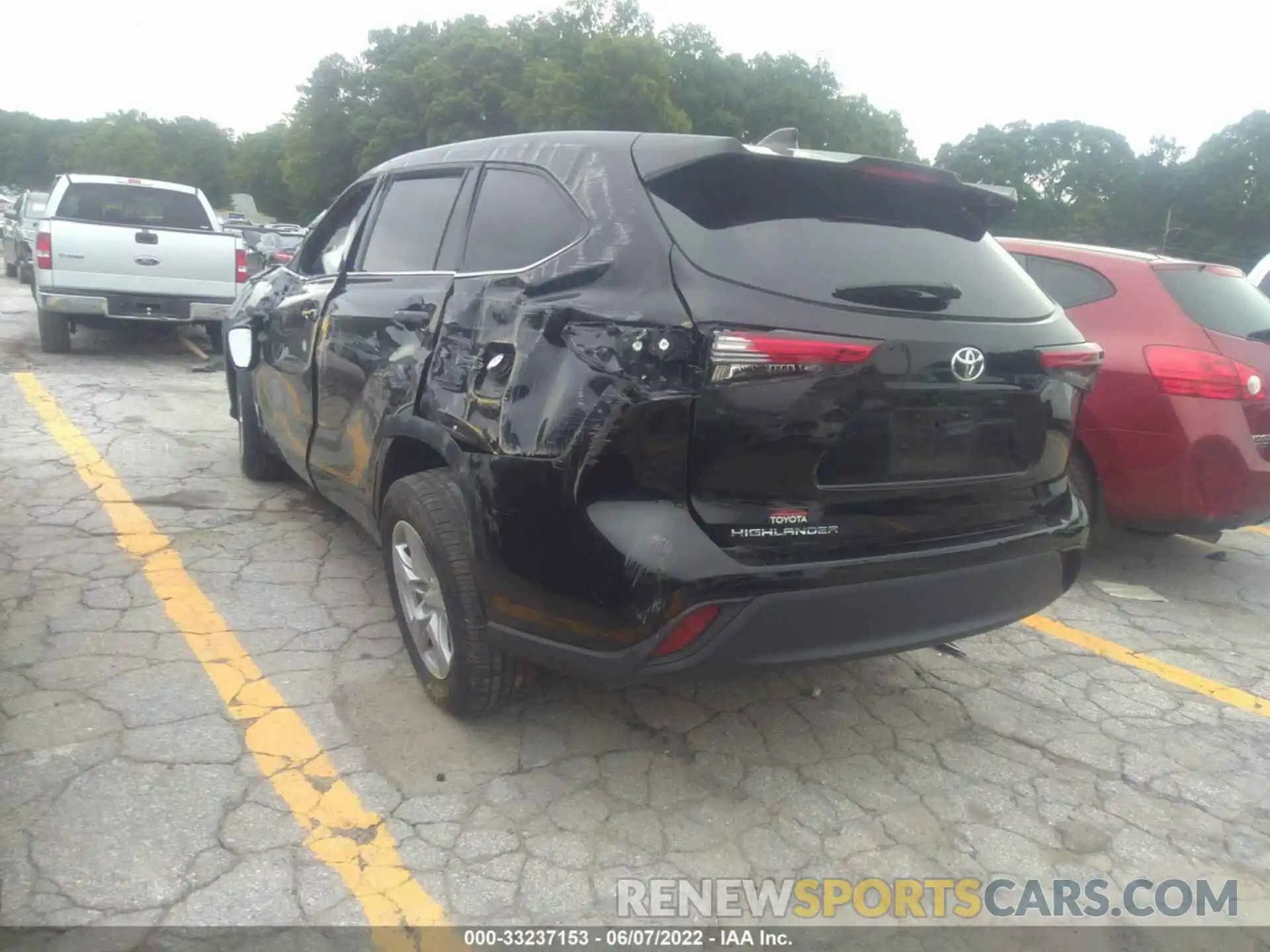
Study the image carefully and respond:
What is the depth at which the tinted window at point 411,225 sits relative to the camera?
3.43 metres

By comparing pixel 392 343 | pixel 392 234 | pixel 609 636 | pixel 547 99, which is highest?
pixel 547 99

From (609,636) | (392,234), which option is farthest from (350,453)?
(609,636)

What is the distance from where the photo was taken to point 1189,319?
4512mm

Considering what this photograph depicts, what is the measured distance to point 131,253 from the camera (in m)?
9.08

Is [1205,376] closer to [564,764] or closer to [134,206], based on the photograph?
[564,764]

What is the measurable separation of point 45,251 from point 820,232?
8627 millimetres

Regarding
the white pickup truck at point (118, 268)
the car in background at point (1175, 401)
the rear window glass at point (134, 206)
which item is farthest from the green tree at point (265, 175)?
the car in background at point (1175, 401)

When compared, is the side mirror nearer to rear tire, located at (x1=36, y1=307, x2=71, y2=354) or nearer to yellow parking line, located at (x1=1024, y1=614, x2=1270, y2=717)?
yellow parking line, located at (x1=1024, y1=614, x2=1270, y2=717)

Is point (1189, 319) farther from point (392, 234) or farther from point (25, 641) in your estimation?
point (25, 641)

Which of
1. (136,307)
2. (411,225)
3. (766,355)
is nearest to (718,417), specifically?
(766,355)

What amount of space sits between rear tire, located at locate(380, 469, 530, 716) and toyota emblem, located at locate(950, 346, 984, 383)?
140cm

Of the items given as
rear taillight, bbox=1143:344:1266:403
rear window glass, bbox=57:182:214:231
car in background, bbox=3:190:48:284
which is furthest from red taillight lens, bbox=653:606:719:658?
car in background, bbox=3:190:48:284

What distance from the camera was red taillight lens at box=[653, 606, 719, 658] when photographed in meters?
2.37

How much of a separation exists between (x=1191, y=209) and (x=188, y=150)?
284ft
